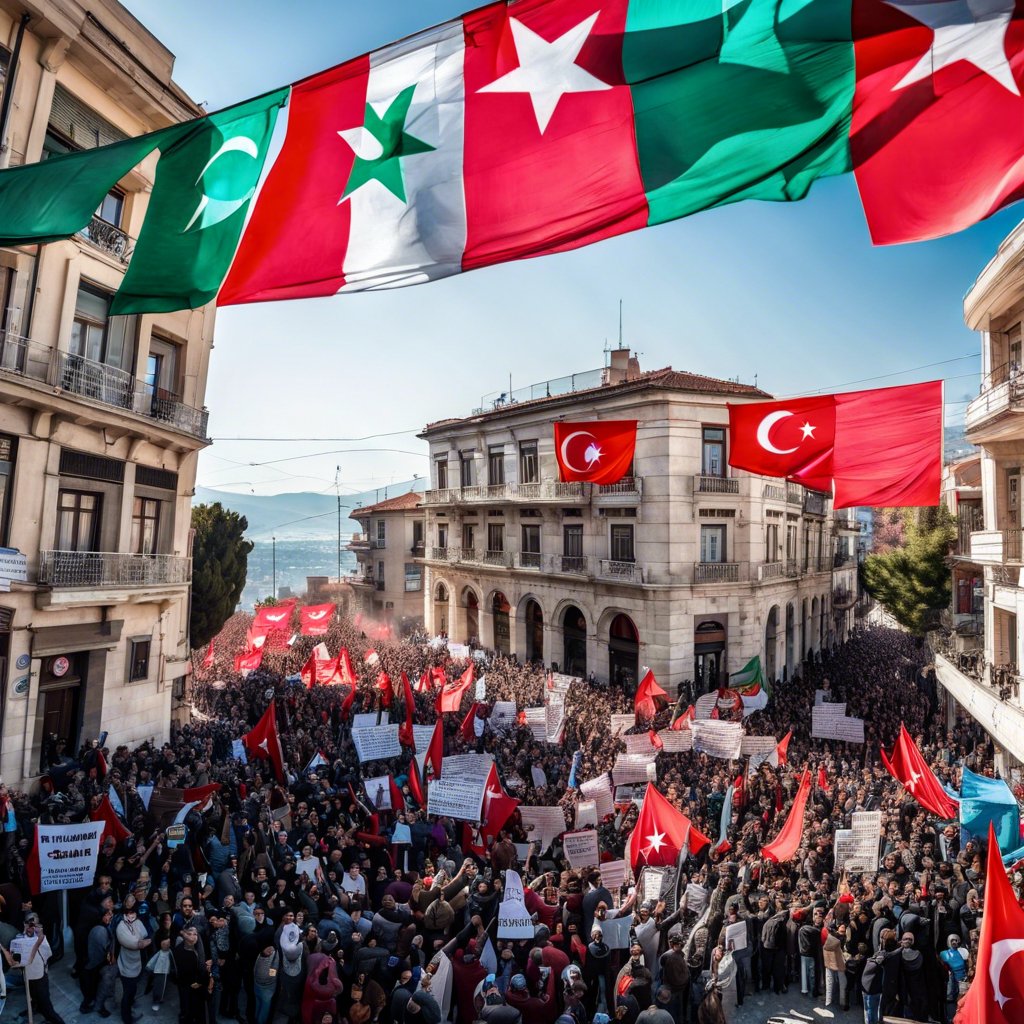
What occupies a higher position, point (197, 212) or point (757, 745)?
point (197, 212)

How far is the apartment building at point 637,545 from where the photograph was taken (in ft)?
92.7

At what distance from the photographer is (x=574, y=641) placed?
33344 mm

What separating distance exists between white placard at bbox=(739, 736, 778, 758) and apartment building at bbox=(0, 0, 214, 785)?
1508 cm

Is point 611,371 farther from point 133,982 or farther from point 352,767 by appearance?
point 133,982

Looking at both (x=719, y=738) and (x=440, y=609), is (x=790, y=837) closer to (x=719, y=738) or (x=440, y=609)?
(x=719, y=738)

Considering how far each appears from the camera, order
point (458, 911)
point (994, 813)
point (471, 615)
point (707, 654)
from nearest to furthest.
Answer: point (458, 911)
point (994, 813)
point (707, 654)
point (471, 615)

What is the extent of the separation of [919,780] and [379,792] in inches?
393

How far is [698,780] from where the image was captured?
52.9 feet

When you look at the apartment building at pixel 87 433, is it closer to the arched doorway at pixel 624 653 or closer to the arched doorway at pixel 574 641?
the arched doorway at pixel 624 653

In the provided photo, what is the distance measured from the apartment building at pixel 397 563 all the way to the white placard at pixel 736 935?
41.0 meters


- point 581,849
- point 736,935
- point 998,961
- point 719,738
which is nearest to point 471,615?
point 719,738

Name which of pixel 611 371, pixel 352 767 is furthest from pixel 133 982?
pixel 611 371

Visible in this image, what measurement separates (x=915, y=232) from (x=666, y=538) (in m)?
24.5

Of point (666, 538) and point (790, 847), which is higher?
point (666, 538)
